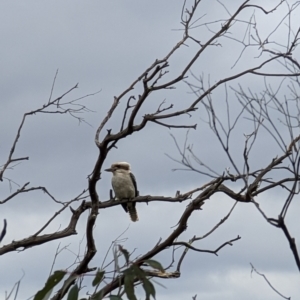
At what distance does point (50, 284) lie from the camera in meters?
4.50

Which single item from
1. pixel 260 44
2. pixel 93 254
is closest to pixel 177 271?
pixel 93 254

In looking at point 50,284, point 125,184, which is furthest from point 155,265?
point 125,184

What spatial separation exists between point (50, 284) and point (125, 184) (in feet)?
26.4

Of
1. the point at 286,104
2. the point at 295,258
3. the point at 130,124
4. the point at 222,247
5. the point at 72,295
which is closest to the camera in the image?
the point at 295,258

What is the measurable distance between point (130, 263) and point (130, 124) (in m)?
1.78

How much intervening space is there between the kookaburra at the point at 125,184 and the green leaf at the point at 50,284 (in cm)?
752

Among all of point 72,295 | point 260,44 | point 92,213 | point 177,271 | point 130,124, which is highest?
point 260,44

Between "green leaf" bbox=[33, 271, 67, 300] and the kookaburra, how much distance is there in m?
7.52

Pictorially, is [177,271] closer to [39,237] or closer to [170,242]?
[170,242]

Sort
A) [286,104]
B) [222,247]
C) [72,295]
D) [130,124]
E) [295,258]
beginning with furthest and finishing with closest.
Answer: [222,247]
[130,124]
[286,104]
[72,295]
[295,258]

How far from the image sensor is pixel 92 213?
6.29 meters

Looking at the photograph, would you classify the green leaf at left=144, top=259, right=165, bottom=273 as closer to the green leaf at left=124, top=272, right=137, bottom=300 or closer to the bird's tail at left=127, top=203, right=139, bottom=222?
the green leaf at left=124, top=272, right=137, bottom=300

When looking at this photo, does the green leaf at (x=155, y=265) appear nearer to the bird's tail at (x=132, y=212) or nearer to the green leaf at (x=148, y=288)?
the green leaf at (x=148, y=288)

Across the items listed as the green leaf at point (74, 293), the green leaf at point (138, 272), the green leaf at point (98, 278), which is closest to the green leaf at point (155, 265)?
the green leaf at point (138, 272)
